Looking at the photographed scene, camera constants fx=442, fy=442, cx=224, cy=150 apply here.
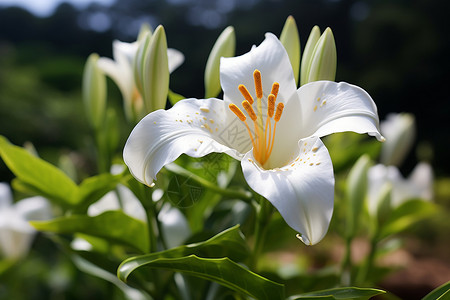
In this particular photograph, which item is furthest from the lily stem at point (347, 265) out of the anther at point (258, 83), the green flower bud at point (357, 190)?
the anther at point (258, 83)

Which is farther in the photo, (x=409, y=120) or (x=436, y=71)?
(x=436, y=71)

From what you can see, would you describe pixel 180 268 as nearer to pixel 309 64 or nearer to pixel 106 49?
pixel 309 64

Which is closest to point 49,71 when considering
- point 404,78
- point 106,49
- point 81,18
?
point 106,49

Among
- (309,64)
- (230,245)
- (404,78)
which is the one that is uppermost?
(309,64)

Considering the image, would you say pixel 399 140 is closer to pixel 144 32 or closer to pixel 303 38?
pixel 144 32

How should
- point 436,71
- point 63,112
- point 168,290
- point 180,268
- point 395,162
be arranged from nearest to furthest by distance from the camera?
point 180,268 < point 168,290 < point 395,162 < point 63,112 < point 436,71

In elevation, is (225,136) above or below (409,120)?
above

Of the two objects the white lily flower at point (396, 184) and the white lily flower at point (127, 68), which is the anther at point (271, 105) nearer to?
the white lily flower at point (127, 68)

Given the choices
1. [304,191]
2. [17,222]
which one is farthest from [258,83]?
[17,222]

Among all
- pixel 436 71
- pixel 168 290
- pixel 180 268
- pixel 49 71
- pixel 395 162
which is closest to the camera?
pixel 180 268
